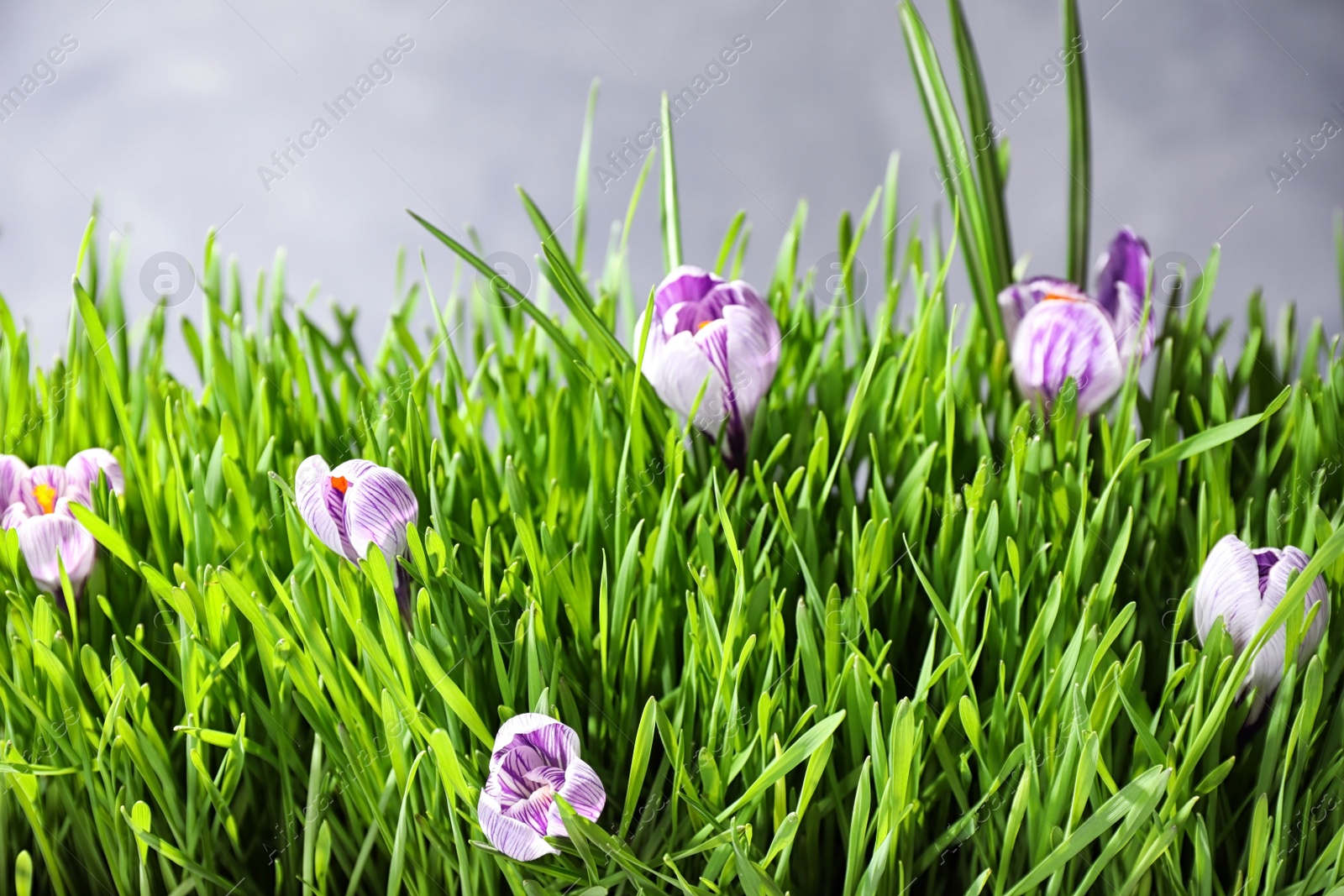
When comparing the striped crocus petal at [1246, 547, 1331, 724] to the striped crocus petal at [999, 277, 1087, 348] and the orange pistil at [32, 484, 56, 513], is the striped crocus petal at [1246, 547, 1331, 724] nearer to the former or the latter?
the striped crocus petal at [999, 277, 1087, 348]

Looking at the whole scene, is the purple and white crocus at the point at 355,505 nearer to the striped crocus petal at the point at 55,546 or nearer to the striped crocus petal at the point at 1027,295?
the striped crocus petal at the point at 55,546

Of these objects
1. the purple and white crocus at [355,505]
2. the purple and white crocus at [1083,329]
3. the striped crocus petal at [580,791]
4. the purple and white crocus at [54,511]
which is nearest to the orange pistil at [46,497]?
the purple and white crocus at [54,511]

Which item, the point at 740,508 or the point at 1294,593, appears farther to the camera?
the point at 740,508

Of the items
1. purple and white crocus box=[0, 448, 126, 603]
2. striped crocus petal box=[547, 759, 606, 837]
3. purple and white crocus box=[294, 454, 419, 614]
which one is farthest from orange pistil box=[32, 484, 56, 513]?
striped crocus petal box=[547, 759, 606, 837]

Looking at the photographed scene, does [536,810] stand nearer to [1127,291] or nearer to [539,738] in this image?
[539,738]

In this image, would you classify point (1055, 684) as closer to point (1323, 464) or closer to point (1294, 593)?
point (1294, 593)

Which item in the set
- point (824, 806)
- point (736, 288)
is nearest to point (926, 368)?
point (736, 288)

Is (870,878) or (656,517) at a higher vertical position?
(656,517)
